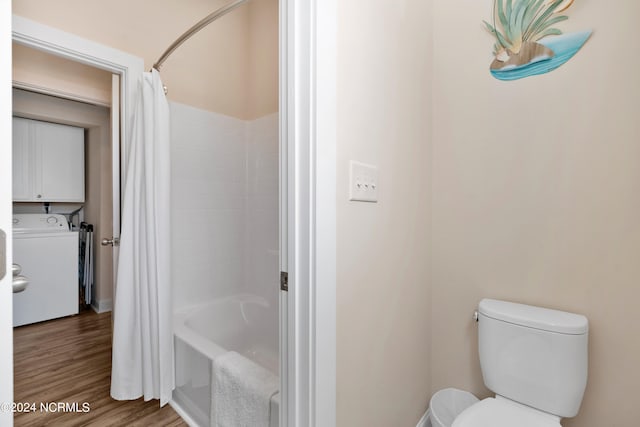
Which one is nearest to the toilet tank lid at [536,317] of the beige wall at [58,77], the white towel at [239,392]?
the white towel at [239,392]

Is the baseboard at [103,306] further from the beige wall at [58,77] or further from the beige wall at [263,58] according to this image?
the beige wall at [263,58]

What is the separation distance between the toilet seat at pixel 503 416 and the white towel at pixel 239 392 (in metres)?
0.72

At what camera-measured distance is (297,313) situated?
82cm

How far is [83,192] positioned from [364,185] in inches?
155

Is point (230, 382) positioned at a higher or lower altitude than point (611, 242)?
lower

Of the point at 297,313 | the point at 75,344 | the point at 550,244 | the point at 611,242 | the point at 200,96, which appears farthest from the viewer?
the point at 75,344

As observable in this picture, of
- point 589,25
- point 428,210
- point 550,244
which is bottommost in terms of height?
point 550,244

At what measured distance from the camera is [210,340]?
1.98 m

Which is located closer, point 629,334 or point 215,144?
point 629,334

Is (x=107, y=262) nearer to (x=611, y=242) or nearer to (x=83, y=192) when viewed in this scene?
(x=83, y=192)

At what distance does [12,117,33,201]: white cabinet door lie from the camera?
2.95 meters

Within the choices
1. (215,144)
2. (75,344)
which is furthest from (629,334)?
(75,344)

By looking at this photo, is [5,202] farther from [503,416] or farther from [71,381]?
[71,381]

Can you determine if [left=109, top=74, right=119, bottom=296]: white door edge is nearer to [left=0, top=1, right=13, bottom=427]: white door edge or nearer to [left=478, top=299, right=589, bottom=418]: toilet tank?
[left=0, top=1, right=13, bottom=427]: white door edge
